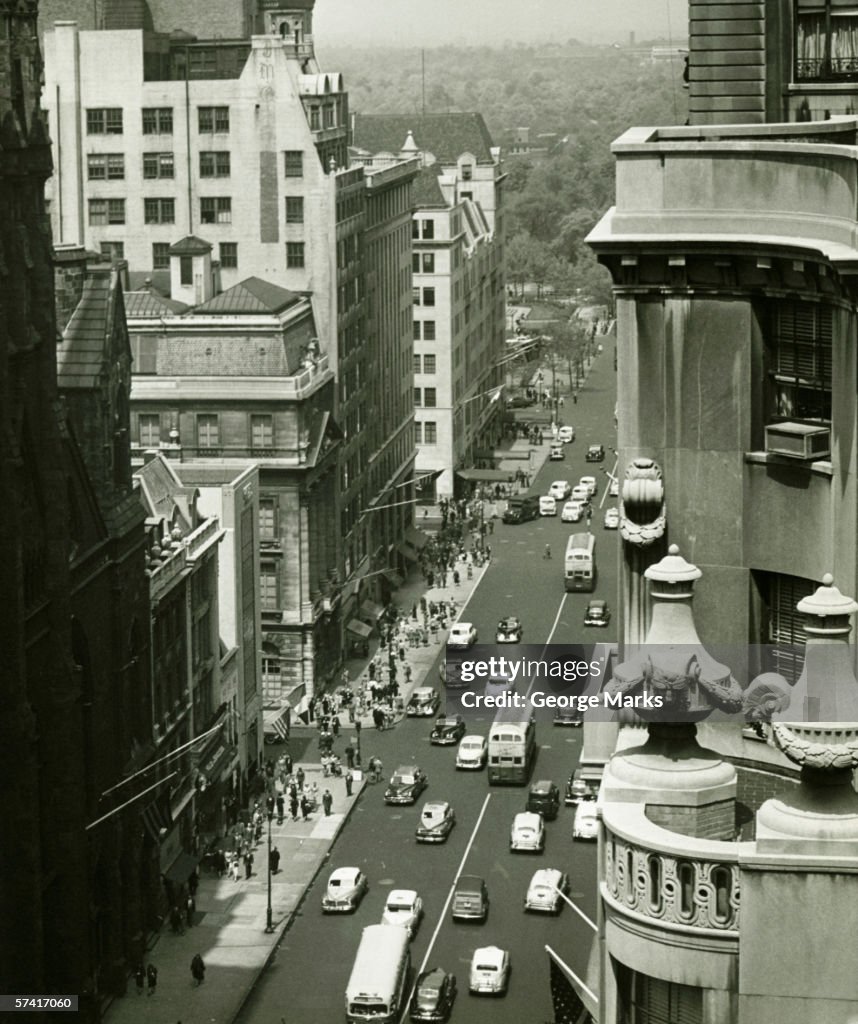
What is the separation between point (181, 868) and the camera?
89.4 metres

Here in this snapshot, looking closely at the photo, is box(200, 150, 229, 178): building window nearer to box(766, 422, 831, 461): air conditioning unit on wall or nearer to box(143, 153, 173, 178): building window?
box(143, 153, 173, 178): building window

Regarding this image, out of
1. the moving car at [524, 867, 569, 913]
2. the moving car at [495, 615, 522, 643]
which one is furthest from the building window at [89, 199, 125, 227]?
the moving car at [524, 867, 569, 913]

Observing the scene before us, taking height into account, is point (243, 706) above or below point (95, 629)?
below

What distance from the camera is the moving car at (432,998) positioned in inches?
2928

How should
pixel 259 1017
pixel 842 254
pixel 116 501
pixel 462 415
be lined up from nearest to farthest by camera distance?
pixel 842 254 < pixel 259 1017 < pixel 116 501 < pixel 462 415

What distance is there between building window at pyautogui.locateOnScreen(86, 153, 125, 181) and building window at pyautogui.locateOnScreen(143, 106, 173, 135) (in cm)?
262

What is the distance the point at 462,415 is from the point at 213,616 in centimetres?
8777

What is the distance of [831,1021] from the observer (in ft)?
45.3

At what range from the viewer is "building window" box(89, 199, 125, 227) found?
134625mm

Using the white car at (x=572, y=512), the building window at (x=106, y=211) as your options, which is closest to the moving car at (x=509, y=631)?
the building window at (x=106, y=211)

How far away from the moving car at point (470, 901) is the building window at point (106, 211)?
60122 millimetres

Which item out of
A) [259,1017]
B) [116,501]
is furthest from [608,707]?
[116,501]

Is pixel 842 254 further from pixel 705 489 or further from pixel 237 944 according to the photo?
pixel 237 944

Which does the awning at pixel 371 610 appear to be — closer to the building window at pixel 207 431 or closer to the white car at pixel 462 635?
the white car at pixel 462 635
